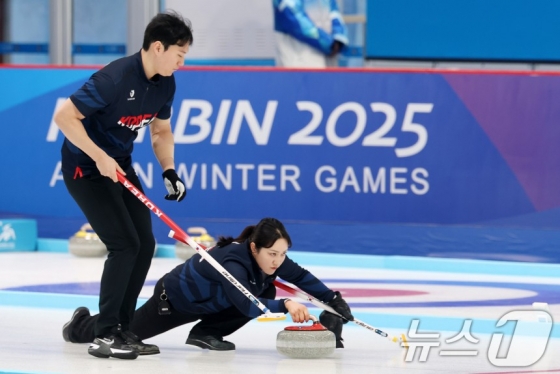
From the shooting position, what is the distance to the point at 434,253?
8906 millimetres

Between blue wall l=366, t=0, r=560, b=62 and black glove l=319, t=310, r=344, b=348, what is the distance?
18.7 ft

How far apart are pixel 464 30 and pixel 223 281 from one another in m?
6.05

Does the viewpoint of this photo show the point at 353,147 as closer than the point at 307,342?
No

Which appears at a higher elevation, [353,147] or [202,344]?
[353,147]

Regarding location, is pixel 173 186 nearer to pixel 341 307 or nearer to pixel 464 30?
pixel 341 307

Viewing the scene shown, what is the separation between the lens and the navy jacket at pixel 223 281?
524cm

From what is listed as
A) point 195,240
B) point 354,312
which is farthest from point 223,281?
point 195,240

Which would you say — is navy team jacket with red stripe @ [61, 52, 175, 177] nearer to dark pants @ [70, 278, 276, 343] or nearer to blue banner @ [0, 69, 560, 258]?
dark pants @ [70, 278, 276, 343]

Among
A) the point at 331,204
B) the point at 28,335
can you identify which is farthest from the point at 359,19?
the point at 28,335

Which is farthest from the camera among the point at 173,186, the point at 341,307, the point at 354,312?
the point at 354,312

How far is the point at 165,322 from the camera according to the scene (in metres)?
5.46

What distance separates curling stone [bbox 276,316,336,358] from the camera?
5156 millimetres

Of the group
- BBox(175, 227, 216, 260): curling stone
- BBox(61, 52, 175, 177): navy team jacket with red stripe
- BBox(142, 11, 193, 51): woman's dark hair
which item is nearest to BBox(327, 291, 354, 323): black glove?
BBox(61, 52, 175, 177): navy team jacket with red stripe

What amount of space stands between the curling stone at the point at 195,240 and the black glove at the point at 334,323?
3294mm
